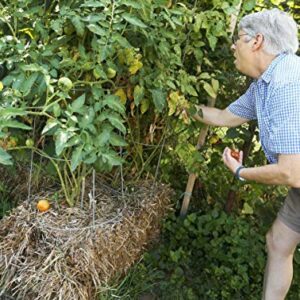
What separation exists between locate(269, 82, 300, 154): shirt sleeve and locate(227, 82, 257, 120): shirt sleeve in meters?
0.42

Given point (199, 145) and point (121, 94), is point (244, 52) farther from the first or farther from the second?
point (199, 145)

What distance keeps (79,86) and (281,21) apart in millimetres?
880

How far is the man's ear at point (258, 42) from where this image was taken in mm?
2084

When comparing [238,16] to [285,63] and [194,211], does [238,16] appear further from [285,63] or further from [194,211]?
[194,211]

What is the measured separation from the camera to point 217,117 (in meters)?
2.60

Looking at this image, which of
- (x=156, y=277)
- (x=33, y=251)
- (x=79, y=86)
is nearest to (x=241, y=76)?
(x=79, y=86)

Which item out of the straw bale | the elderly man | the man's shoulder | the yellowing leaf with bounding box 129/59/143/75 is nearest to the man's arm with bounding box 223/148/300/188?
the elderly man

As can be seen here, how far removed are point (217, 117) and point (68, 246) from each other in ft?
3.10

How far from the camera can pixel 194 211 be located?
326 cm

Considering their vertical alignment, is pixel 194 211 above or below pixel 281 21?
below

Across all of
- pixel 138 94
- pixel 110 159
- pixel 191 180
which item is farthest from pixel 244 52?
pixel 191 180

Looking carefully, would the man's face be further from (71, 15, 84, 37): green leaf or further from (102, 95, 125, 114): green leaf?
(71, 15, 84, 37): green leaf

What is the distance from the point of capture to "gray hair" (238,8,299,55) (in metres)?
2.06

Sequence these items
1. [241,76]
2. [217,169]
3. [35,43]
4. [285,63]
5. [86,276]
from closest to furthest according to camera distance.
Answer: [285,63]
[35,43]
[86,276]
[241,76]
[217,169]
